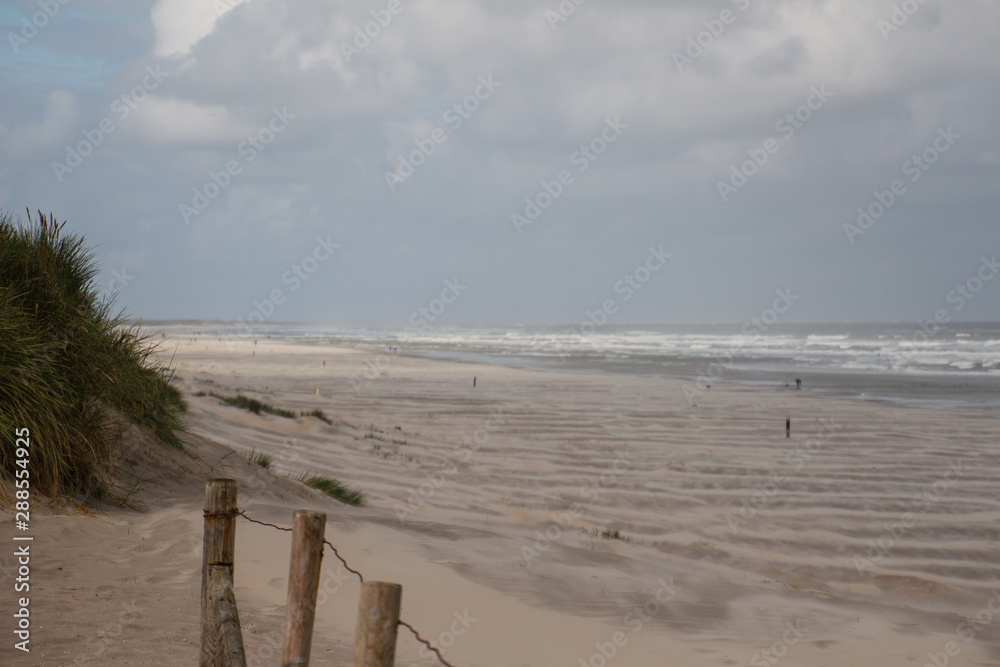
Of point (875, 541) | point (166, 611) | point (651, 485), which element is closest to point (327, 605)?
point (166, 611)

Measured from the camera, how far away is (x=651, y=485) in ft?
43.4

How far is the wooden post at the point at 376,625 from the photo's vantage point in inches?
104

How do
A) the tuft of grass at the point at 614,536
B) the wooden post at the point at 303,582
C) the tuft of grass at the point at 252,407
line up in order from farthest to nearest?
1. the tuft of grass at the point at 252,407
2. the tuft of grass at the point at 614,536
3. the wooden post at the point at 303,582

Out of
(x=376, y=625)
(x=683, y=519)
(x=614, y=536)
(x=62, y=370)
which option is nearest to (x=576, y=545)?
(x=614, y=536)

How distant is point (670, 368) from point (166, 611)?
137ft

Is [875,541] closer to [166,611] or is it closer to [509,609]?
[509,609]

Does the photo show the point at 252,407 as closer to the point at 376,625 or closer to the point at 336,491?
the point at 336,491

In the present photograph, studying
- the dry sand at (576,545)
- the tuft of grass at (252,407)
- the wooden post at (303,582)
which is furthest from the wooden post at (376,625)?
the tuft of grass at (252,407)

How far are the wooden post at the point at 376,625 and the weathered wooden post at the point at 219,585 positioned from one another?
3.90ft

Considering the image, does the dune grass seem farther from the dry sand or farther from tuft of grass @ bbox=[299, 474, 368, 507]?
tuft of grass @ bbox=[299, 474, 368, 507]

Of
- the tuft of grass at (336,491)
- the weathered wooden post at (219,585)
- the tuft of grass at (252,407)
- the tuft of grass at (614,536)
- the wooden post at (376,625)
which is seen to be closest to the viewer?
the wooden post at (376,625)

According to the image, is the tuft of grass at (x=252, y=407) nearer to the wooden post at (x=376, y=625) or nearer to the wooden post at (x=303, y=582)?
the wooden post at (x=303, y=582)

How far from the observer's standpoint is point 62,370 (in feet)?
23.3

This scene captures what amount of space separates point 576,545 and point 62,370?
232 inches
